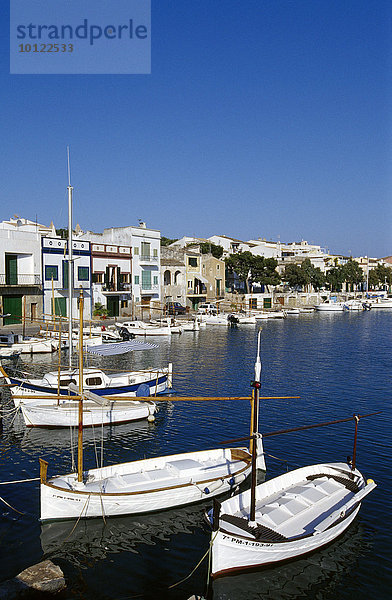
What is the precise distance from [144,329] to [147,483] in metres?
42.0

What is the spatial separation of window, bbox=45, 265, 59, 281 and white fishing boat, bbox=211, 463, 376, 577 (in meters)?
44.9

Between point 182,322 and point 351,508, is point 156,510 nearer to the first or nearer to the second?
point 351,508

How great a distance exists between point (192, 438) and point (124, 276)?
46.8 m

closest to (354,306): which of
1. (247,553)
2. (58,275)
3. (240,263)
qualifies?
(240,263)

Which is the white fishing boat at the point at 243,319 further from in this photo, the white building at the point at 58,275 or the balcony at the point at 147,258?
the white building at the point at 58,275

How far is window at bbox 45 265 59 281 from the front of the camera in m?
55.4

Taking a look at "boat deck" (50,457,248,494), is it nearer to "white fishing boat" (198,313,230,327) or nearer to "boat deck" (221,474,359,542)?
"boat deck" (221,474,359,542)

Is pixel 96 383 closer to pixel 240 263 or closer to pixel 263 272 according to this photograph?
pixel 240 263

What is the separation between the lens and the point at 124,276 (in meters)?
66.9

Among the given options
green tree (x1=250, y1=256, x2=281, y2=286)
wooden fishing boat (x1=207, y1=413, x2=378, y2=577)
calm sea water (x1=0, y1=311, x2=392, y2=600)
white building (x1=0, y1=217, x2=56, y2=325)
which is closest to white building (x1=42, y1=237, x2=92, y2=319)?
white building (x1=0, y1=217, x2=56, y2=325)

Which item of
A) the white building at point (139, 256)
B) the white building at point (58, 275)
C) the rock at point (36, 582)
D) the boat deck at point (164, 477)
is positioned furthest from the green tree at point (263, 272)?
the rock at point (36, 582)

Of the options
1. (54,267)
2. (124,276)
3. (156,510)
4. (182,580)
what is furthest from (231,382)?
(124,276)

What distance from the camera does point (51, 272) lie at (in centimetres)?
5575

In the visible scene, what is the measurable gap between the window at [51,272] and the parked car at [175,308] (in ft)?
64.8
